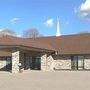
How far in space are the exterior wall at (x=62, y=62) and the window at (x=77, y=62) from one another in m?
0.50

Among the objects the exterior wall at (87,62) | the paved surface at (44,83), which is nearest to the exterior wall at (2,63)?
the exterior wall at (87,62)

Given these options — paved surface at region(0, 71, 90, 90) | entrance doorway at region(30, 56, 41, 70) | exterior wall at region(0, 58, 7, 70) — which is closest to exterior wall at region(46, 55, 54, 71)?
entrance doorway at region(30, 56, 41, 70)

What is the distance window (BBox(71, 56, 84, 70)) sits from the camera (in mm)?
39719

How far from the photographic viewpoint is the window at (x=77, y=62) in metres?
39.7

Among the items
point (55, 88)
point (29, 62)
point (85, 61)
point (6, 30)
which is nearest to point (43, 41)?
point (29, 62)

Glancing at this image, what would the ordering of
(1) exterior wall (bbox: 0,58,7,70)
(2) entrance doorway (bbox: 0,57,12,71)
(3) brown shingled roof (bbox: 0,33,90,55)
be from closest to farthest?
(3) brown shingled roof (bbox: 0,33,90,55) → (2) entrance doorway (bbox: 0,57,12,71) → (1) exterior wall (bbox: 0,58,7,70)

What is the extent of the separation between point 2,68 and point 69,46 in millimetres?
9491

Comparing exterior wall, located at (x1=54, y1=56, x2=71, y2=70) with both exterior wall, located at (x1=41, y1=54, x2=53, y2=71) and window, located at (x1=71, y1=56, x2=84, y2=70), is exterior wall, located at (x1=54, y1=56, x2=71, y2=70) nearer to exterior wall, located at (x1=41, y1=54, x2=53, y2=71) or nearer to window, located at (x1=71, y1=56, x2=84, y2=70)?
window, located at (x1=71, y1=56, x2=84, y2=70)

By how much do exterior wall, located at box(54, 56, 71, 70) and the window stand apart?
50 centimetres

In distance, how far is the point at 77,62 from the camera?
131ft

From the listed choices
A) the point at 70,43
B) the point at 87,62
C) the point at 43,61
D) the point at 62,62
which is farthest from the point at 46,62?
the point at 87,62

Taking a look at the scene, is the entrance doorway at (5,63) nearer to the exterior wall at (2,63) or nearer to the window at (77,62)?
the exterior wall at (2,63)

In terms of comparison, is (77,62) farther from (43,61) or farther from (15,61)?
(15,61)

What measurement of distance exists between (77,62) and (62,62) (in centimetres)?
198
